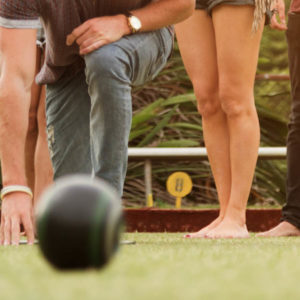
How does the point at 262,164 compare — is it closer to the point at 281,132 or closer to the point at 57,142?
the point at 281,132

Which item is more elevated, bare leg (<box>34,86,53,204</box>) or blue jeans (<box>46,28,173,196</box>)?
blue jeans (<box>46,28,173,196</box>)

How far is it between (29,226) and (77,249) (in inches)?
38.6

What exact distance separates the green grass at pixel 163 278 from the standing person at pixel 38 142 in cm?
117

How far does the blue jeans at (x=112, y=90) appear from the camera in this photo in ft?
7.19

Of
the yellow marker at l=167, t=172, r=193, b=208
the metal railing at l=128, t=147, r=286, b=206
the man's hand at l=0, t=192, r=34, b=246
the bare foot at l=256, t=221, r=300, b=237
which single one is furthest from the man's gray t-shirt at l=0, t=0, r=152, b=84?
the metal railing at l=128, t=147, r=286, b=206

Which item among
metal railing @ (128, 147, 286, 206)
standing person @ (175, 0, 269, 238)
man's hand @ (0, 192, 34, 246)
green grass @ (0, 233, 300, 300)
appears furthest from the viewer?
metal railing @ (128, 147, 286, 206)

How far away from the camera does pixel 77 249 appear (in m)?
1.10

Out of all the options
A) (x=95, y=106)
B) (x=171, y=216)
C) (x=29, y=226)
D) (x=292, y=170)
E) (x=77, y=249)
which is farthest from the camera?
(x=171, y=216)

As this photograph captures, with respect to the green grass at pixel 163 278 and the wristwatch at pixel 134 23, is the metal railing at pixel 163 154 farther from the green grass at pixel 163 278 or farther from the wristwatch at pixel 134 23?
the green grass at pixel 163 278

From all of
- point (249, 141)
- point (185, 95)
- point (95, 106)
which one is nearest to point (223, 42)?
point (249, 141)

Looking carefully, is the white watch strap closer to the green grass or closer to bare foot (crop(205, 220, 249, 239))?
the green grass

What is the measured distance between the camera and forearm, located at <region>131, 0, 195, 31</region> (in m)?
2.37

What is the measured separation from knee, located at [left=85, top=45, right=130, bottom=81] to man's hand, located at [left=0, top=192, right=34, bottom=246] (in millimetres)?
427

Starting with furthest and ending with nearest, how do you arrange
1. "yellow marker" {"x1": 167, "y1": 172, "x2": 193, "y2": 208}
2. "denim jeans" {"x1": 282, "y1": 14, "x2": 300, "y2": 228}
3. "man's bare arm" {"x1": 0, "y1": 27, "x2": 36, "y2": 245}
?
"yellow marker" {"x1": 167, "y1": 172, "x2": 193, "y2": 208}
"denim jeans" {"x1": 282, "y1": 14, "x2": 300, "y2": 228}
"man's bare arm" {"x1": 0, "y1": 27, "x2": 36, "y2": 245}
